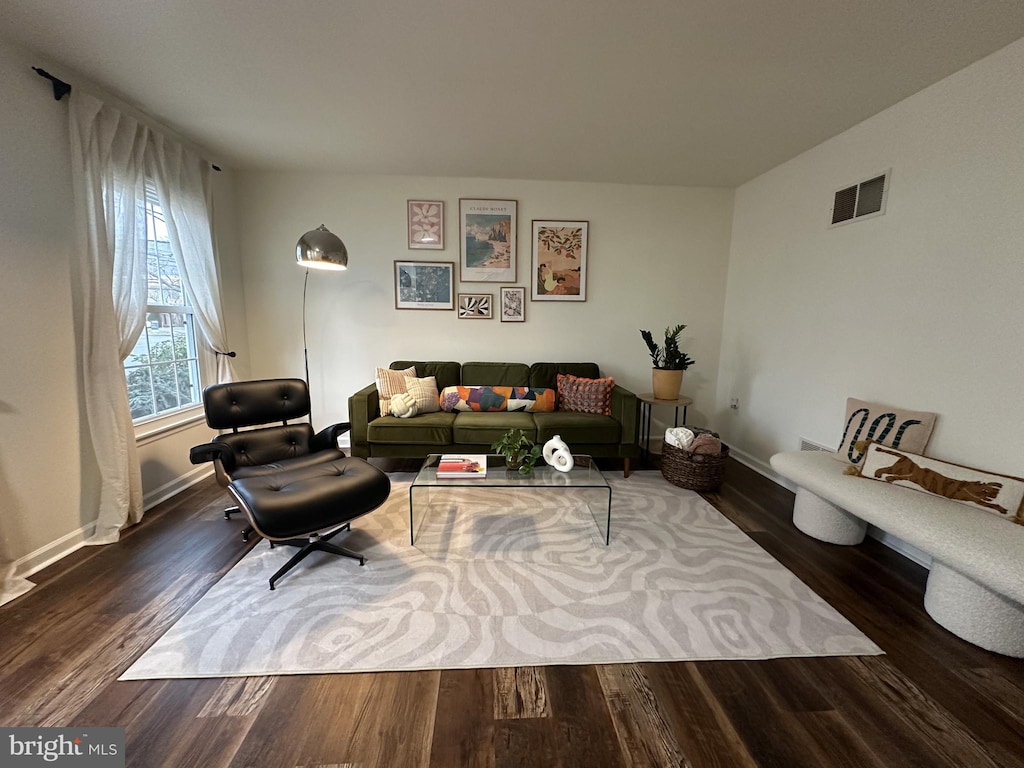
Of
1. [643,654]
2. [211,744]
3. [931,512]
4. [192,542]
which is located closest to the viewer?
[211,744]

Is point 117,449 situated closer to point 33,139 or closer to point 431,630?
point 33,139

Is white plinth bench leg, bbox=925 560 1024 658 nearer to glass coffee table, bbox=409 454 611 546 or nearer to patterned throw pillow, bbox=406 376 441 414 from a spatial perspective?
glass coffee table, bbox=409 454 611 546

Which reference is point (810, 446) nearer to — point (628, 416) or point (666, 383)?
point (666, 383)

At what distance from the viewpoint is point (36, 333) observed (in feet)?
6.37

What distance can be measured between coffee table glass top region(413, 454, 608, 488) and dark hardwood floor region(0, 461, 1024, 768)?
88 cm

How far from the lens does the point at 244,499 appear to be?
5.83ft

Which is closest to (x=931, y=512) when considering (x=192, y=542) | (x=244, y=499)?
(x=244, y=499)

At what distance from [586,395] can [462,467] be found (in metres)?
1.50

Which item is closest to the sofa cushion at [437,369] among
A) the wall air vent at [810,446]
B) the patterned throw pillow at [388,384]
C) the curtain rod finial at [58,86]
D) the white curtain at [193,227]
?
the patterned throw pillow at [388,384]

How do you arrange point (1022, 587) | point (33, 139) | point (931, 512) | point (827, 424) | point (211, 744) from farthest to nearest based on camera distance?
point (827, 424)
point (33, 139)
point (931, 512)
point (1022, 587)
point (211, 744)

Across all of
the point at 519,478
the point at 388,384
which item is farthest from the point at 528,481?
the point at 388,384

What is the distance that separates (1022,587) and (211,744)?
106 inches

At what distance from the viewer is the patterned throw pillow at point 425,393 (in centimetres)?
327

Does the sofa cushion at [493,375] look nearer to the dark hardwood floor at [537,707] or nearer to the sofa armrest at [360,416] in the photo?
the sofa armrest at [360,416]
